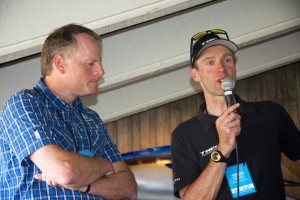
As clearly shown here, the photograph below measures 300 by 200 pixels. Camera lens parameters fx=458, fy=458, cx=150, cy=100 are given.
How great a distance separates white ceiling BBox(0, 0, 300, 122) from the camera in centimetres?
344

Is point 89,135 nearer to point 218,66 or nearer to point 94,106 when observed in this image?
point 218,66

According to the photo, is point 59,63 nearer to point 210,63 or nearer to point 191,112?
point 210,63

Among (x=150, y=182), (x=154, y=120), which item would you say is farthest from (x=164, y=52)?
(x=154, y=120)

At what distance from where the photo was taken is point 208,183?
2.15 metres

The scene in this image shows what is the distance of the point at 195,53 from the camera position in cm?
258

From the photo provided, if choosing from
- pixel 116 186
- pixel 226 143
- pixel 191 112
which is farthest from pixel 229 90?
pixel 191 112

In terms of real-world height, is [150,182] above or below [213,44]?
below

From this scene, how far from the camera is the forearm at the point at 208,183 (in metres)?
2.13

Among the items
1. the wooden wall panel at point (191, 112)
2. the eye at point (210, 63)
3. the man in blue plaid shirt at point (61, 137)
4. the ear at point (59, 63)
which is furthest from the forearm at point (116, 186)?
the wooden wall panel at point (191, 112)

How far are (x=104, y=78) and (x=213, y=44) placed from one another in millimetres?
2409

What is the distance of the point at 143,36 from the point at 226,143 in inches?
110

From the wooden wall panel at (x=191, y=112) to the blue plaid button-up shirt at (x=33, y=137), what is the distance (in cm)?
669

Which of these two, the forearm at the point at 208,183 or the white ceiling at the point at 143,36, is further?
the white ceiling at the point at 143,36

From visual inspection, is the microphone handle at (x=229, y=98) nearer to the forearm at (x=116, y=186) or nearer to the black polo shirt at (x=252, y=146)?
the black polo shirt at (x=252, y=146)
